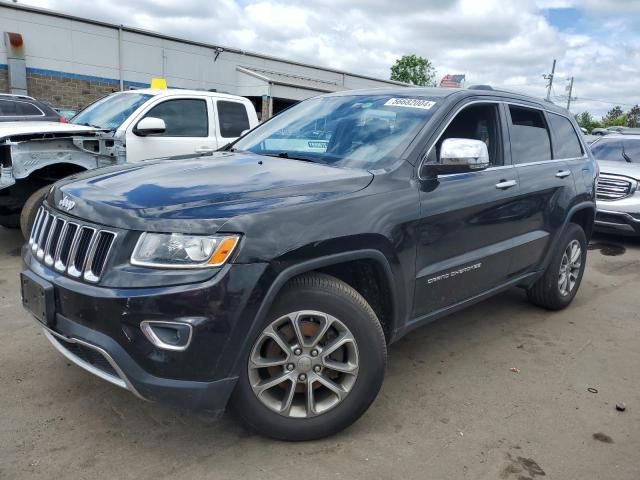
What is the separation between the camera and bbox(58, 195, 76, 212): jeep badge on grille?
2.60 meters

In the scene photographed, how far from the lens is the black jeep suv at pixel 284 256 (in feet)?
7.40

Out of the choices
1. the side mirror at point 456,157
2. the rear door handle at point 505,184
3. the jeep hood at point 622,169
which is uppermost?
the side mirror at point 456,157

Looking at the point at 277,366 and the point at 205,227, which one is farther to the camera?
the point at 277,366

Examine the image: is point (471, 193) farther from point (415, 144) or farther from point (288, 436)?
point (288, 436)

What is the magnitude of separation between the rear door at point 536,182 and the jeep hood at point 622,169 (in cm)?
A: 440

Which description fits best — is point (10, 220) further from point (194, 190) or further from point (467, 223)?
point (467, 223)

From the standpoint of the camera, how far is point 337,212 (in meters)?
2.61

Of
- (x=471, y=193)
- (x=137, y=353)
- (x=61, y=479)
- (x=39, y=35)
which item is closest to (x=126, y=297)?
(x=137, y=353)

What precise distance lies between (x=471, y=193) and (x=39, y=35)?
19.4 metres

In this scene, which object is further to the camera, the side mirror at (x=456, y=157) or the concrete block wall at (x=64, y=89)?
the concrete block wall at (x=64, y=89)

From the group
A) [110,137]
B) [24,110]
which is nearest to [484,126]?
[110,137]

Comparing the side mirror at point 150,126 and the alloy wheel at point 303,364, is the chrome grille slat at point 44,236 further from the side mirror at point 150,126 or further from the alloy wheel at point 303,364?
the side mirror at point 150,126

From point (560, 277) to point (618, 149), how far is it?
5.84 m

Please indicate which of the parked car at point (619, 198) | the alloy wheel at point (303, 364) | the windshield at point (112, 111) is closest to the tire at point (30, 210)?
the windshield at point (112, 111)
